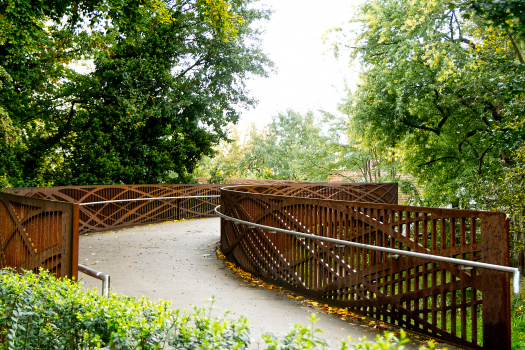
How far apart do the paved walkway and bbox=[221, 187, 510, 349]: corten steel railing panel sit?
0.43 m

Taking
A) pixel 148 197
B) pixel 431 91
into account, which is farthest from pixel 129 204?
pixel 431 91

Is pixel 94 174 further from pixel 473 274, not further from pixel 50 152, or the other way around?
pixel 473 274

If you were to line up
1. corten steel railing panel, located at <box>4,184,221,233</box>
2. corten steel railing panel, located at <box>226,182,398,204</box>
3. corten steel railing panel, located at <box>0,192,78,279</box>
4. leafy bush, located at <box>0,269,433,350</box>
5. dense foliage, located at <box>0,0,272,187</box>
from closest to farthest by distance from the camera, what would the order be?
leafy bush, located at <box>0,269,433,350</box>, corten steel railing panel, located at <box>0,192,78,279</box>, corten steel railing panel, located at <box>4,184,221,233</box>, dense foliage, located at <box>0,0,272,187</box>, corten steel railing panel, located at <box>226,182,398,204</box>

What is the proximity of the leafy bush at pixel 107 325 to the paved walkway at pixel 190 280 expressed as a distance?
272 millimetres

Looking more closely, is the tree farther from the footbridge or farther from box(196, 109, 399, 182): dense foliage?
box(196, 109, 399, 182): dense foliage

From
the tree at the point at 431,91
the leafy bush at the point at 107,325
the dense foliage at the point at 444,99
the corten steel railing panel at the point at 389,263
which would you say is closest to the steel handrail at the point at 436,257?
the corten steel railing panel at the point at 389,263

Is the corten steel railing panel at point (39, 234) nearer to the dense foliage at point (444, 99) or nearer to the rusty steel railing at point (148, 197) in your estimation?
the rusty steel railing at point (148, 197)

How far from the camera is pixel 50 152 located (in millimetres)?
16500

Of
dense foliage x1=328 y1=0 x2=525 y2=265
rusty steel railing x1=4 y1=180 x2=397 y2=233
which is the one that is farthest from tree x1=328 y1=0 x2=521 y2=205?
rusty steel railing x1=4 y1=180 x2=397 y2=233

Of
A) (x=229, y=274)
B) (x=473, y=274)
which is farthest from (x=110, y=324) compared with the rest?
(x=229, y=274)

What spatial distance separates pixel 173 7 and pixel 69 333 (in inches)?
738

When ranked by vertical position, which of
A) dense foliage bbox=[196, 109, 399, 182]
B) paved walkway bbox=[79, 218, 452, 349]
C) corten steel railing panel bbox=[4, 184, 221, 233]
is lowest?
paved walkway bbox=[79, 218, 452, 349]

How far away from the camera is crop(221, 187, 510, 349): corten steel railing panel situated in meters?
3.71

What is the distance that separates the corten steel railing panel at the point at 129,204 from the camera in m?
12.1
